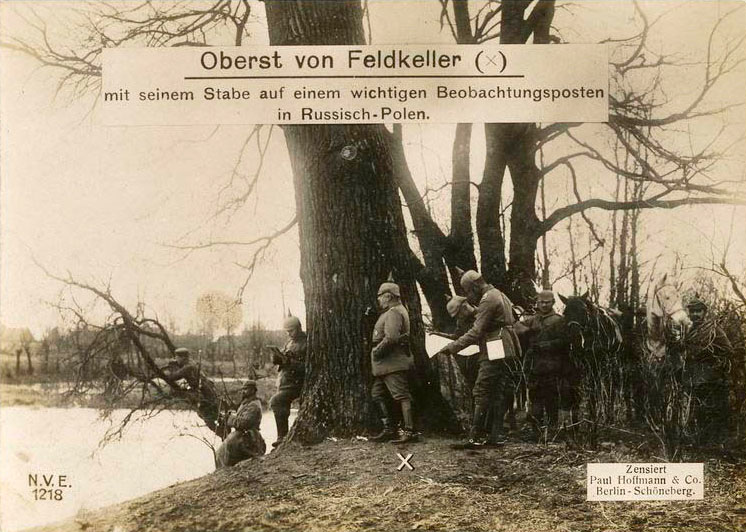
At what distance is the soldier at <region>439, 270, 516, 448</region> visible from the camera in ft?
15.8

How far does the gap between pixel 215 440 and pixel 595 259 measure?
3.05 metres

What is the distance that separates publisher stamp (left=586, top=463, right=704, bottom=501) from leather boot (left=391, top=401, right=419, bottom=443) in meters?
1.23

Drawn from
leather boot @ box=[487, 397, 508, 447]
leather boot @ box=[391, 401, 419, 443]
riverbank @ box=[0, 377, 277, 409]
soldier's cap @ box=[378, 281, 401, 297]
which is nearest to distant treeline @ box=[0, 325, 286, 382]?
riverbank @ box=[0, 377, 277, 409]

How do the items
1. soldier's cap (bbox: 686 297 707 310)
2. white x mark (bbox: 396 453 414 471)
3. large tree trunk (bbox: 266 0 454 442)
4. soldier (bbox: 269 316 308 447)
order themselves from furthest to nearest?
soldier's cap (bbox: 686 297 707 310)
soldier (bbox: 269 316 308 447)
large tree trunk (bbox: 266 0 454 442)
white x mark (bbox: 396 453 414 471)

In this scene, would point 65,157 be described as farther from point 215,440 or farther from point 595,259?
point 595,259

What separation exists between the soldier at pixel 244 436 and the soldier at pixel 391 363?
0.83m

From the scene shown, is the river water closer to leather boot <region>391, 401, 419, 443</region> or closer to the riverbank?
the riverbank

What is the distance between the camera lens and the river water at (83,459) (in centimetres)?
494

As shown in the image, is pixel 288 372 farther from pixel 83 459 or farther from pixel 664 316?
pixel 664 316

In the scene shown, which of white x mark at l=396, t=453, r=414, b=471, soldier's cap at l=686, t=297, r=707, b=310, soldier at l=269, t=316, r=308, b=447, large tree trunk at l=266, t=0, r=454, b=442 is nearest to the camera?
white x mark at l=396, t=453, r=414, b=471

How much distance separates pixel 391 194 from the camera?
4910 mm

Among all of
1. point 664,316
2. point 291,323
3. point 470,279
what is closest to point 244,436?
point 291,323

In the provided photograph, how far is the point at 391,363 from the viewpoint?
4.73 metres

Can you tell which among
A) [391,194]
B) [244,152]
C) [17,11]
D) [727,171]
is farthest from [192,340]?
[727,171]
